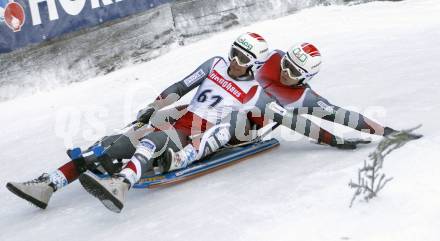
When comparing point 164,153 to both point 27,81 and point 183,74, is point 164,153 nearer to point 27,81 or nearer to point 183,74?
point 183,74

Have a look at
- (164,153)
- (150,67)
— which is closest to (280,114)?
(164,153)

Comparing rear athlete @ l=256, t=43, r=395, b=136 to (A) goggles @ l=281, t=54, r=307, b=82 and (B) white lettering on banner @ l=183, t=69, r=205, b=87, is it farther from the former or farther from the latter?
(B) white lettering on banner @ l=183, t=69, r=205, b=87

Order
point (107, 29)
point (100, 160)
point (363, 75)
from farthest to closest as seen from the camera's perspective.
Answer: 1. point (107, 29)
2. point (363, 75)
3. point (100, 160)

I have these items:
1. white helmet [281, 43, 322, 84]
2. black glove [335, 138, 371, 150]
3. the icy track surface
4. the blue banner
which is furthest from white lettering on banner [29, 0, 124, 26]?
black glove [335, 138, 371, 150]

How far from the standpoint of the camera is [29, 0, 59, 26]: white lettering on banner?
11.6 meters

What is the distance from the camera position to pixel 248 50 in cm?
686

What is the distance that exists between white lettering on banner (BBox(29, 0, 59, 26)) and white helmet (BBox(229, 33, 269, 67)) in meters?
5.86

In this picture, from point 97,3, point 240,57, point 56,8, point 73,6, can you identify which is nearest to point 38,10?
point 56,8

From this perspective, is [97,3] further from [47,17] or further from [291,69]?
[291,69]

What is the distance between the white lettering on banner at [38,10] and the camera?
1158 centimetres

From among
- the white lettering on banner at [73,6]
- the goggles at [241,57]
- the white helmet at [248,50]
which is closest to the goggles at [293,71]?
the white helmet at [248,50]

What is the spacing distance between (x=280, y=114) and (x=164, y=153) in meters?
1.30

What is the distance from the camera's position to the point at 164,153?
6.33 metres

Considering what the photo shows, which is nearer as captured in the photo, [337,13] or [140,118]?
[140,118]
